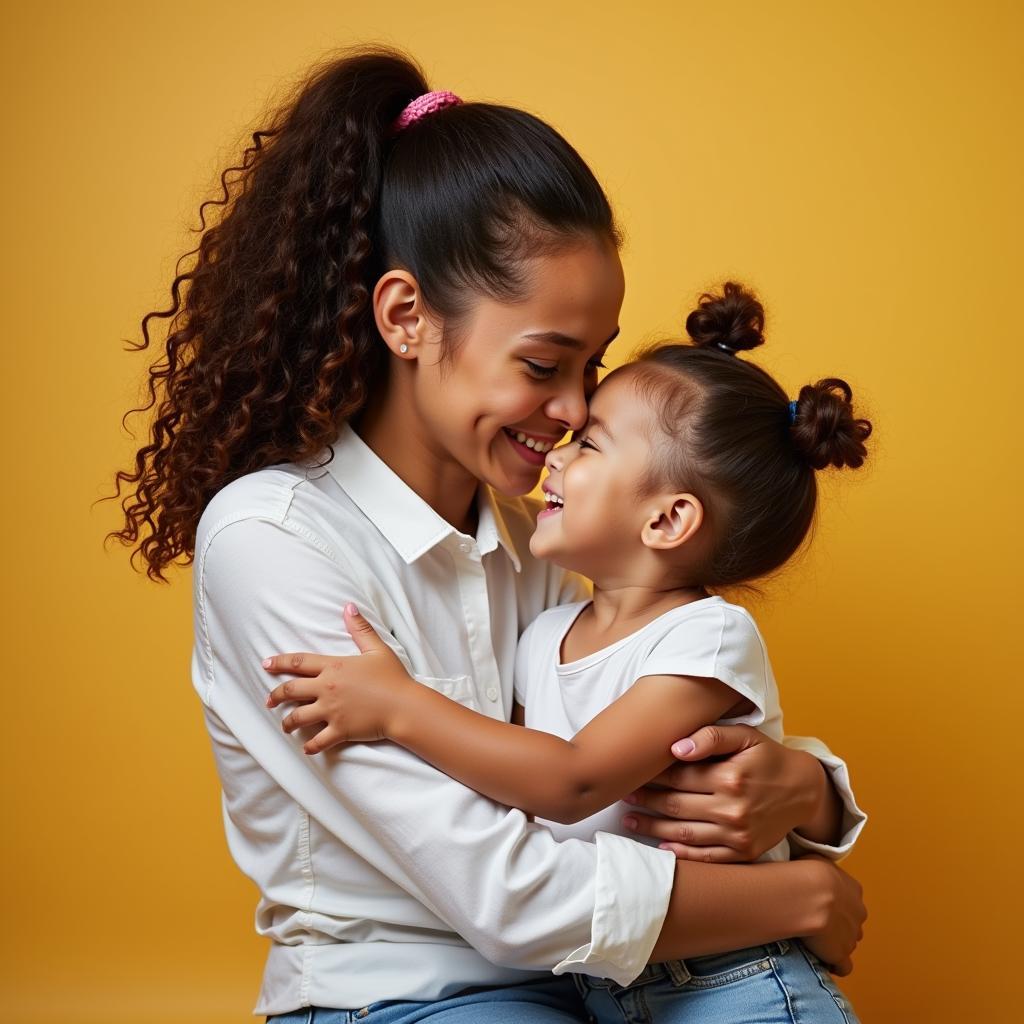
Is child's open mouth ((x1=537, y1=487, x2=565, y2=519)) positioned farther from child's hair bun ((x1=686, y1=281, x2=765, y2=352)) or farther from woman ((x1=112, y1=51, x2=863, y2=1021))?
child's hair bun ((x1=686, y1=281, x2=765, y2=352))

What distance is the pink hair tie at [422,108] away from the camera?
2035 millimetres

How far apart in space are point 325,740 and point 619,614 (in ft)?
2.01

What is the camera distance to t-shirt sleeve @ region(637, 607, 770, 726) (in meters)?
1.79

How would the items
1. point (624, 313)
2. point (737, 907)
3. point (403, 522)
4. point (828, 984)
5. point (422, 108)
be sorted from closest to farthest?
1. point (737, 907)
2. point (828, 984)
3. point (403, 522)
4. point (422, 108)
5. point (624, 313)

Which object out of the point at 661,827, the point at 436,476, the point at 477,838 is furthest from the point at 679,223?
the point at 477,838

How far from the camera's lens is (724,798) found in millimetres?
1785

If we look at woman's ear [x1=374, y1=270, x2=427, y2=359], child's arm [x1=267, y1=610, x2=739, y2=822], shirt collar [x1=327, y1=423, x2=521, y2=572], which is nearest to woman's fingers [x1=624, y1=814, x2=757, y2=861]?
child's arm [x1=267, y1=610, x2=739, y2=822]

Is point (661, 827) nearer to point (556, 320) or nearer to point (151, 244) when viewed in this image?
point (556, 320)

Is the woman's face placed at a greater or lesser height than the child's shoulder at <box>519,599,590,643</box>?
greater

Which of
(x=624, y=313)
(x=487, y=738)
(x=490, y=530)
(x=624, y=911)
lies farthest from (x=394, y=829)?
(x=624, y=313)

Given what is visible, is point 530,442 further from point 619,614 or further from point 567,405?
point 619,614

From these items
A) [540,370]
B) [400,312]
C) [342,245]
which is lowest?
[540,370]

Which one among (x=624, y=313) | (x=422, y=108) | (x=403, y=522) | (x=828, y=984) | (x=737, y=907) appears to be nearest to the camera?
(x=737, y=907)

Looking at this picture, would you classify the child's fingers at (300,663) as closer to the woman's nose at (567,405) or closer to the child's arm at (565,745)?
the child's arm at (565,745)
